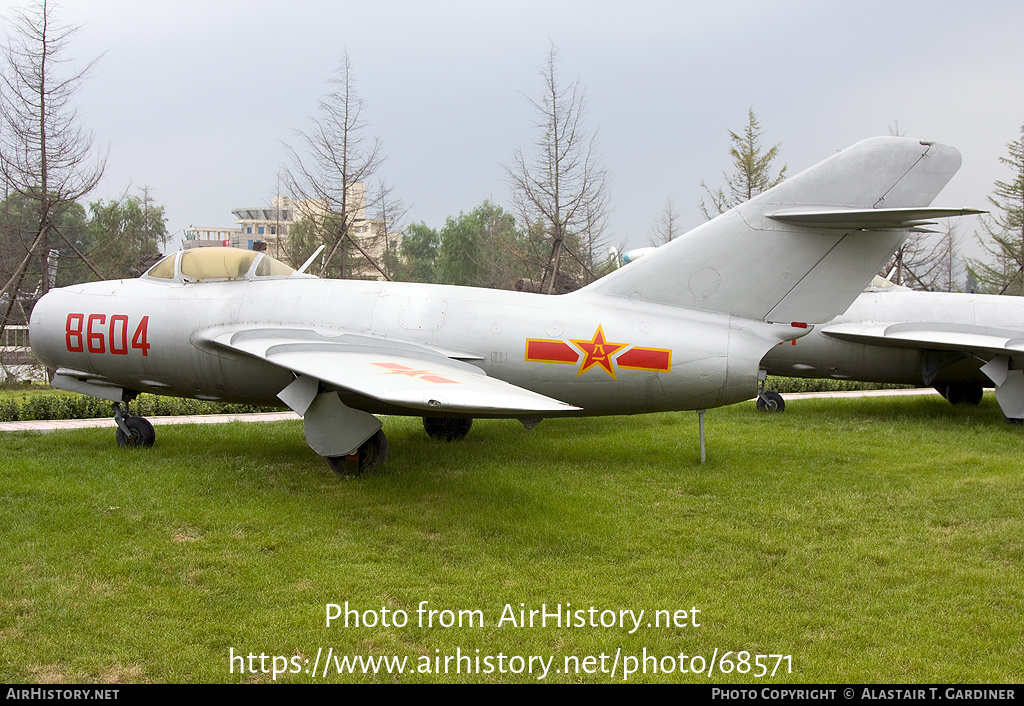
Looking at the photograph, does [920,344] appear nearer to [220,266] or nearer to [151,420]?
[220,266]

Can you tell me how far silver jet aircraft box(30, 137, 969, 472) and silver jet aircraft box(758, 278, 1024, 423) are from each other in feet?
14.2

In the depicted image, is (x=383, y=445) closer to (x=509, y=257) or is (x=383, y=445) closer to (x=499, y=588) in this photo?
(x=499, y=588)

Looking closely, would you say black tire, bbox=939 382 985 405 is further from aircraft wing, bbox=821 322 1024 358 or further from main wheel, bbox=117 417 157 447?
main wheel, bbox=117 417 157 447

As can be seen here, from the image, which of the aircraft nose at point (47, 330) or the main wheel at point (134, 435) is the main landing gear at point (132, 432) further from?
the aircraft nose at point (47, 330)

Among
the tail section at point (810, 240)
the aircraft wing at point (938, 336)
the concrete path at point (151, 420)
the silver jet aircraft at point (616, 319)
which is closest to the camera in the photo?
the silver jet aircraft at point (616, 319)

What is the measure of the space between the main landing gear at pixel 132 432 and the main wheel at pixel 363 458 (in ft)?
9.98

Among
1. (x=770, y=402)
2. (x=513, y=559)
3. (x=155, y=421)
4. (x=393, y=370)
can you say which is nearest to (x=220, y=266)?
(x=393, y=370)

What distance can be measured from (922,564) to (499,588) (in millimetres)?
3342

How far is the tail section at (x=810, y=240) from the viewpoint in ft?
27.7

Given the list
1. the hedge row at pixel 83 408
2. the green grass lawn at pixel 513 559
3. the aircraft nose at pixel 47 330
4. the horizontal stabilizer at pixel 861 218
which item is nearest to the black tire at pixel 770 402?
the green grass lawn at pixel 513 559

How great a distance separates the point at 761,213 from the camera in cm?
860

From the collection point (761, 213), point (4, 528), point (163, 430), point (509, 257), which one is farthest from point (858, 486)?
point (509, 257)

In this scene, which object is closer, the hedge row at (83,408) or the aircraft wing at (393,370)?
the aircraft wing at (393,370)

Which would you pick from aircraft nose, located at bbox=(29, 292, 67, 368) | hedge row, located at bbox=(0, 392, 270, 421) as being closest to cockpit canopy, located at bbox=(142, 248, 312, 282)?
aircraft nose, located at bbox=(29, 292, 67, 368)
